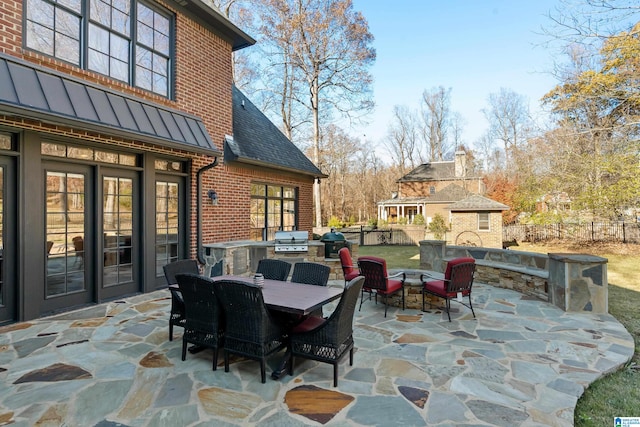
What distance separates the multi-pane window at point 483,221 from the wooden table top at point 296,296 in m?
14.5

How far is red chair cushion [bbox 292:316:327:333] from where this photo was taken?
143 inches

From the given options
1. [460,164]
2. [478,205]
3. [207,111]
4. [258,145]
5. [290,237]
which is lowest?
[290,237]

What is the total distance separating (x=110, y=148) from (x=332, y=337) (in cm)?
516

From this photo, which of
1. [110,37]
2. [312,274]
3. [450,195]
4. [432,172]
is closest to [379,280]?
[312,274]

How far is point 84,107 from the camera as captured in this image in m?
4.89

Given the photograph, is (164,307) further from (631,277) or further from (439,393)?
(631,277)

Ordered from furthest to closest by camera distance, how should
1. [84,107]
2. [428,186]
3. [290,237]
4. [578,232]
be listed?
1. [428,186]
2. [578,232]
3. [290,237]
4. [84,107]

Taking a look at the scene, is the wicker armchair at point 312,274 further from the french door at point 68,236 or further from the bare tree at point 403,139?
the bare tree at point 403,139

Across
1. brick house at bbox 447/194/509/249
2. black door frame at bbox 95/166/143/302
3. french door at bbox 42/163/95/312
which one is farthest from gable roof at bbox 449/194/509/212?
french door at bbox 42/163/95/312

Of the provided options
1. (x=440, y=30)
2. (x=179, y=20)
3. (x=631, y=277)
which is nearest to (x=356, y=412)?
(x=179, y=20)

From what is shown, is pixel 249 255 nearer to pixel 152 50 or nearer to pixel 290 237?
pixel 290 237

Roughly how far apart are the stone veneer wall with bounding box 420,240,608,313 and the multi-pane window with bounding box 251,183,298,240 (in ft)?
15.5

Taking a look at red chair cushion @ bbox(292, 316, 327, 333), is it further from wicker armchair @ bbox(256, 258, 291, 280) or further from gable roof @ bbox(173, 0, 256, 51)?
gable roof @ bbox(173, 0, 256, 51)

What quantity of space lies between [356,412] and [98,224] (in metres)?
5.21
